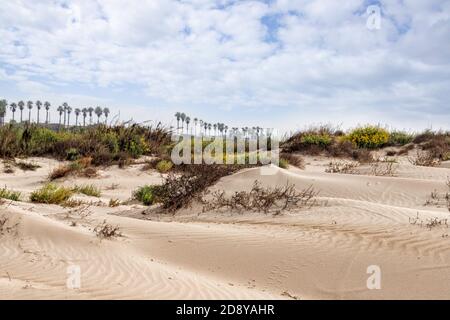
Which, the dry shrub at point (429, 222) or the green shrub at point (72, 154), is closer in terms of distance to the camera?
the dry shrub at point (429, 222)

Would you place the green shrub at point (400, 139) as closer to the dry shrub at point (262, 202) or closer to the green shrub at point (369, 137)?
the green shrub at point (369, 137)

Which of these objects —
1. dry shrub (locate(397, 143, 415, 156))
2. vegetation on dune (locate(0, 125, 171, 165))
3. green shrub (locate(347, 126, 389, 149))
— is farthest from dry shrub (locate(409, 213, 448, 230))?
green shrub (locate(347, 126, 389, 149))

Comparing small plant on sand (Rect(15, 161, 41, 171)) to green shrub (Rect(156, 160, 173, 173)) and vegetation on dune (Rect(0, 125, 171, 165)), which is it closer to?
vegetation on dune (Rect(0, 125, 171, 165))

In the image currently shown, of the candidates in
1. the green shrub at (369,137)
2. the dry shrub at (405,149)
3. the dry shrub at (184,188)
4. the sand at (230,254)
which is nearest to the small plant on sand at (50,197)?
the sand at (230,254)

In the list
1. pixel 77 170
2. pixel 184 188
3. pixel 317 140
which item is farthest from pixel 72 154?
pixel 317 140

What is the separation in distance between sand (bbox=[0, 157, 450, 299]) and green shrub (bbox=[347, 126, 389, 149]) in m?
A: 14.3

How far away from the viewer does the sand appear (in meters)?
4.71

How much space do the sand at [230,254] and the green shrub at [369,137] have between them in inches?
563

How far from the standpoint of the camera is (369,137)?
22.1m

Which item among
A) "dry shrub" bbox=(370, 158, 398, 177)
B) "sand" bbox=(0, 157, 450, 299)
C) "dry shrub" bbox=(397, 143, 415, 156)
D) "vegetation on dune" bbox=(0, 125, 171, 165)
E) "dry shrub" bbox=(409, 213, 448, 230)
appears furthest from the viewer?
"dry shrub" bbox=(397, 143, 415, 156)

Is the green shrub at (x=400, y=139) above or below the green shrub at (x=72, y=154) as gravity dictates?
above

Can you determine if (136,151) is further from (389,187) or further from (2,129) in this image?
(389,187)

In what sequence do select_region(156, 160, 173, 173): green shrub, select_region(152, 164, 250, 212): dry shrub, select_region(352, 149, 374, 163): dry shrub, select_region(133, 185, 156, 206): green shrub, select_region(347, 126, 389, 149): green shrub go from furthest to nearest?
select_region(347, 126, 389, 149): green shrub < select_region(352, 149, 374, 163): dry shrub < select_region(156, 160, 173, 173): green shrub < select_region(133, 185, 156, 206): green shrub < select_region(152, 164, 250, 212): dry shrub

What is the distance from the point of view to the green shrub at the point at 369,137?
2189 cm
